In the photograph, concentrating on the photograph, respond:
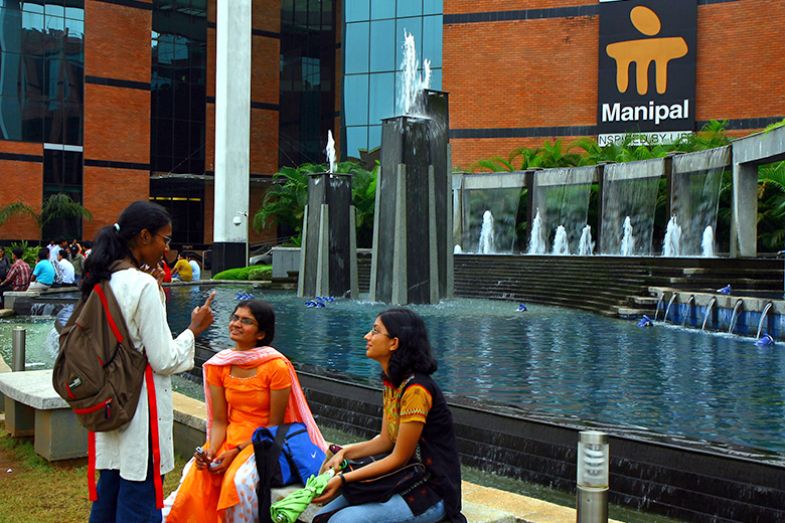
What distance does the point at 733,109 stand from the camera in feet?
102

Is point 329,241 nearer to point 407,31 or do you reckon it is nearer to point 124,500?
point 124,500

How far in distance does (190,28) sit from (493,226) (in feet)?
74.8

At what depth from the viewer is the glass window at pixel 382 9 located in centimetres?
3988

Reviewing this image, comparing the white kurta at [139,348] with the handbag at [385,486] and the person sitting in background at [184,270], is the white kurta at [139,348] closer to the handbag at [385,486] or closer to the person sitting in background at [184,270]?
the handbag at [385,486]

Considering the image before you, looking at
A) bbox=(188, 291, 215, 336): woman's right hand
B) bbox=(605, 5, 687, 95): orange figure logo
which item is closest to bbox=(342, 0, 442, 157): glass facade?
bbox=(605, 5, 687, 95): orange figure logo

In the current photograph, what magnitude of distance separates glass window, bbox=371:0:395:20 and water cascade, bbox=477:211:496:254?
13.7 metres

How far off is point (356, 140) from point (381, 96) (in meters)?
2.51

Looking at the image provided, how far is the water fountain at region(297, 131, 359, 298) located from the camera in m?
20.2

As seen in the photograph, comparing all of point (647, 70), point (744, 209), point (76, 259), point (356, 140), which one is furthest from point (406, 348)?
point (356, 140)

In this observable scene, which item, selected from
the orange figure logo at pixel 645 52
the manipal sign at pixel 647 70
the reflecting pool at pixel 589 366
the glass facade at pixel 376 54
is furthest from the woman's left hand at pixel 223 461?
the glass facade at pixel 376 54

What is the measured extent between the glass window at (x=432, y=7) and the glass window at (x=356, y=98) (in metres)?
4.30

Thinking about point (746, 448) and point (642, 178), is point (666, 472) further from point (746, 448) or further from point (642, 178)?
point (642, 178)

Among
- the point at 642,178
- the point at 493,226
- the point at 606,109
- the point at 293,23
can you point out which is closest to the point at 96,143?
the point at 293,23

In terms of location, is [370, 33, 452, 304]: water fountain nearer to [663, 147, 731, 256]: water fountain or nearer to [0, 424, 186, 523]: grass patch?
[663, 147, 731, 256]: water fountain
